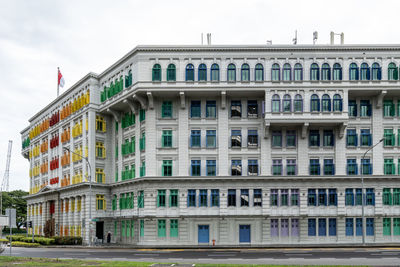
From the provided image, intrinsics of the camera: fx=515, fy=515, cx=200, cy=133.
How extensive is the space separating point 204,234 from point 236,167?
318 inches

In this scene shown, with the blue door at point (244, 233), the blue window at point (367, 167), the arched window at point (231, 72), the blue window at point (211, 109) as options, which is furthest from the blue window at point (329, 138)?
the blue door at point (244, 233)

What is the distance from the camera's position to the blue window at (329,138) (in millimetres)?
56969

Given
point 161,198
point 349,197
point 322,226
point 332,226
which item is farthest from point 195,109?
point 332,226

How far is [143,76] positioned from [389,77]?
2692 cm

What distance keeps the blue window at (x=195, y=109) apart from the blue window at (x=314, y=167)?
13.5 meters

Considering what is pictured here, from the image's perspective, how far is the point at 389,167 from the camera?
5644cm

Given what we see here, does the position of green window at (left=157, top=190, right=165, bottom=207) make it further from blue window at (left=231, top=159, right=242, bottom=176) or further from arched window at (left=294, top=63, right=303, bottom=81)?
arched window at (left=294, top=63, right=303, bottom=81)

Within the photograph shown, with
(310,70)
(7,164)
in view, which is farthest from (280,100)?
(7,164)

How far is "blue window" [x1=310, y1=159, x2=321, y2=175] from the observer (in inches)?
→ 2218

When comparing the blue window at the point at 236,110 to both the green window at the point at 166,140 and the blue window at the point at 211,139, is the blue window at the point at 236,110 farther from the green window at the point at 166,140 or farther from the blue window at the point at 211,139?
the green window at the point at 166,140

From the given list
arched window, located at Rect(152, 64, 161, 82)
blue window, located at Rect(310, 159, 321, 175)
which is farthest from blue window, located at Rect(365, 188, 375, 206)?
Answer: arched window, located at Rect(152, 64, 161, 82)

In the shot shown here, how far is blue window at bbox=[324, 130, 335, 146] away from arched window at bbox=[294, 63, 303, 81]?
21.9ft

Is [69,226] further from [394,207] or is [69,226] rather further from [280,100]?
[394,207]

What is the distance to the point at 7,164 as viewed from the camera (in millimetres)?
151375
